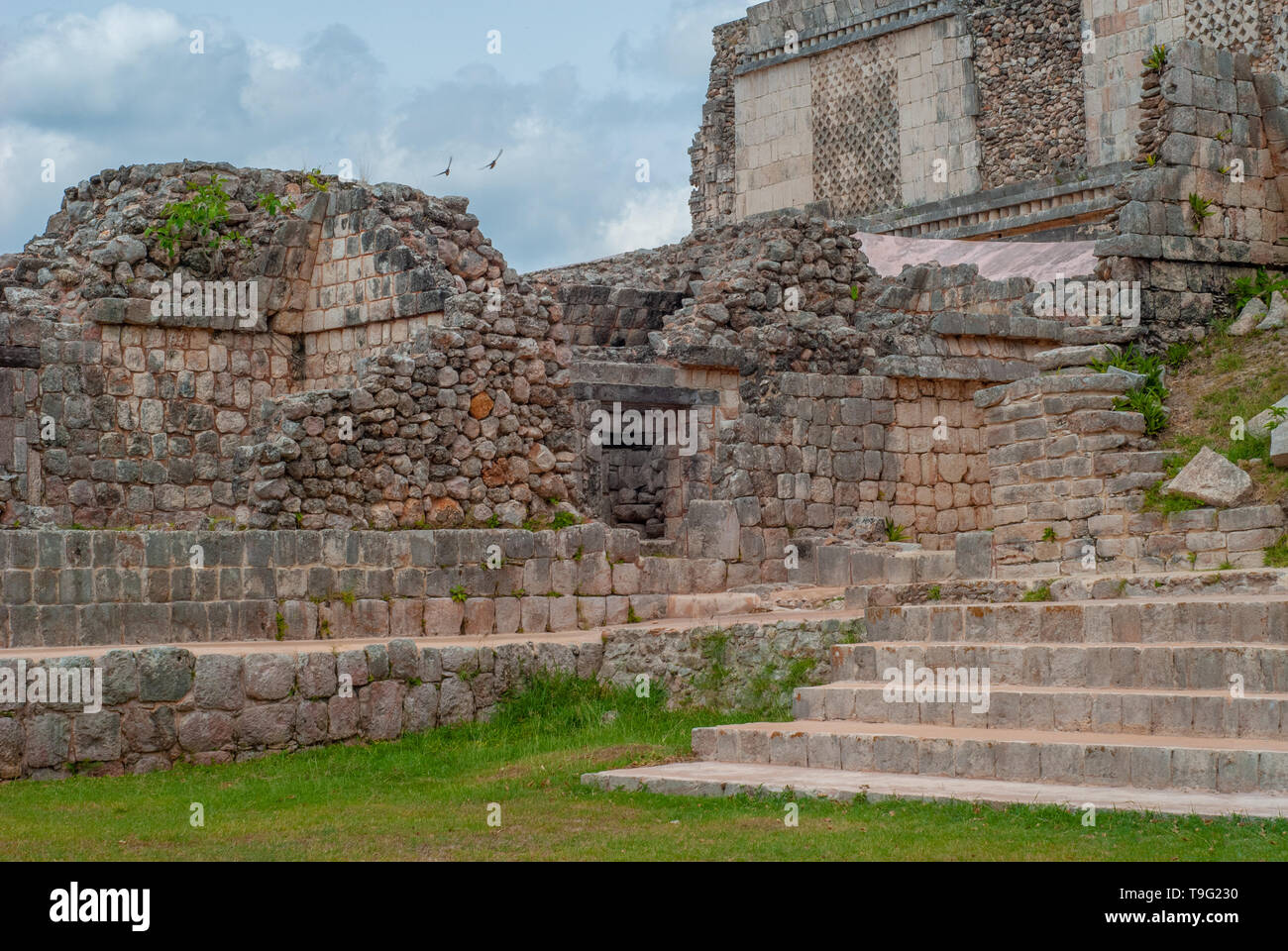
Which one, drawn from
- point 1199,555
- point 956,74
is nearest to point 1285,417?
point 1199,555

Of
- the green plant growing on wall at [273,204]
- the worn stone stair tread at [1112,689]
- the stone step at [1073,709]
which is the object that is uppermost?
the green plant growing on wall at [273,204]

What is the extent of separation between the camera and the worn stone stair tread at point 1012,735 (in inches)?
343

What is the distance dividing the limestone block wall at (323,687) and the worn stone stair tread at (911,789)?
2.31 metres

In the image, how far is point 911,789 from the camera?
880 centimetres

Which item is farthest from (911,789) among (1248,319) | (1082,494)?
(1248,319)

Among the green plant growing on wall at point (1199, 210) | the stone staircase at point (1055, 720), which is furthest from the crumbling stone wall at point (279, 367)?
the green plant growing on wall at point (1199, 210)

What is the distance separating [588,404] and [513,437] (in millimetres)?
3329

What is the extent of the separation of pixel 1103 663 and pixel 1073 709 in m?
0.45

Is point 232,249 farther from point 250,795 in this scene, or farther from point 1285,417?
point 1285,417

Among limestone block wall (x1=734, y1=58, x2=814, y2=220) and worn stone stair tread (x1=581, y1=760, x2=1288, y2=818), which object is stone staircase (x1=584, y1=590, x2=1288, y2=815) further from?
limestone block wall (x1=734, y1=58, x2=814, y2=220)

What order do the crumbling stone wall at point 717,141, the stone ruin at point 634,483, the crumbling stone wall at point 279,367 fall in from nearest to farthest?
1. the stone ruin at point 634,483
2. the crumbling stone wall at point 279,367
3. the crumbling stone wall at point 717,141

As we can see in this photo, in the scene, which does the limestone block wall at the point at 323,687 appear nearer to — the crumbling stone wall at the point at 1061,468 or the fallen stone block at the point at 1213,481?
the crumbling stone wall at the point at 1061,468

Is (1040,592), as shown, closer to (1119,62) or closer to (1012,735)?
(1012,735)

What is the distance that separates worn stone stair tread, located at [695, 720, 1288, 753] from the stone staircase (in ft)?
0.06
